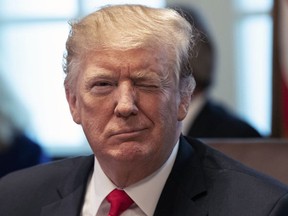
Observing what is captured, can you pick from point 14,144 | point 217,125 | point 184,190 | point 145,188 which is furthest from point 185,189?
point 217,125

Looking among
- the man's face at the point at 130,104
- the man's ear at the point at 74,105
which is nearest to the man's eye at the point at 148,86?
the man's face at the point at 130,104

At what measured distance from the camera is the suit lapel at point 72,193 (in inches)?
124

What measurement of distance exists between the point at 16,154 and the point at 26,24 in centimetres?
326

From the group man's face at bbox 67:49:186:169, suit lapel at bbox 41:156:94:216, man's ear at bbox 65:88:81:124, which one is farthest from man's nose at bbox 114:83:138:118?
suit lapel at bbox 41:156:94:216

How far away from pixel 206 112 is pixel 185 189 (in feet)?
6.52

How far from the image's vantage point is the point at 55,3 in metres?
7.66

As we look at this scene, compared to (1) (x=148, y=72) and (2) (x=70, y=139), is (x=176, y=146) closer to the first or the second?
(1) (x=148, y=72)

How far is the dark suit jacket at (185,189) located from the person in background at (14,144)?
1065 millimetres

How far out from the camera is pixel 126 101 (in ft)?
9.39

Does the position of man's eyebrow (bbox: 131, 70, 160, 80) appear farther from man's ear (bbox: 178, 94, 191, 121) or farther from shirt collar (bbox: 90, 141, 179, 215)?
shirt collar (bbox: 90, 141, 179, 215)

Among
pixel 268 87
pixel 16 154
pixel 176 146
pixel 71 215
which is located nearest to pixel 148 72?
pixel 176 146

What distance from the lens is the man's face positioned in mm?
2885

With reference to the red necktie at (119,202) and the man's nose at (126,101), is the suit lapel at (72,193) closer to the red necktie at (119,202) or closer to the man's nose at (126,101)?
the red necktie at (119,202)

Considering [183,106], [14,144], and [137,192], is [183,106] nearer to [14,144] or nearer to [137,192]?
[137,192]
